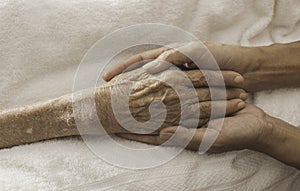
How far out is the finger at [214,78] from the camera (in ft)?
3.68

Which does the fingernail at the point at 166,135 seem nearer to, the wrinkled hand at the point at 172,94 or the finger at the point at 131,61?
the wrinkled hand at the point at 172,94

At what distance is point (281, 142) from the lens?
44.8 inches

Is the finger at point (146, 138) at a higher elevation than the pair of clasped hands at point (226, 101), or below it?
below

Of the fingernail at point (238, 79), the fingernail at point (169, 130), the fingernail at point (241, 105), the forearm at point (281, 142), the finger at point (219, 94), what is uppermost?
the fingernail at point (238, 79)

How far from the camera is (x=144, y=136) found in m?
1.11

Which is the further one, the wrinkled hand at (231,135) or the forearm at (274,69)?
the forearm at (274,69)

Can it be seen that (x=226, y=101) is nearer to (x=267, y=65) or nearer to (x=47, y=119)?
(x=267, y=65)

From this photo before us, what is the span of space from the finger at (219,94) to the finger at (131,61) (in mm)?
130

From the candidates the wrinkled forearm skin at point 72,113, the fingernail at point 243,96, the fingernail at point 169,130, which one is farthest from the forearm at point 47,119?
the fingernail at point 243,96

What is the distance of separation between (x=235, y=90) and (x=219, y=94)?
0.05 metres

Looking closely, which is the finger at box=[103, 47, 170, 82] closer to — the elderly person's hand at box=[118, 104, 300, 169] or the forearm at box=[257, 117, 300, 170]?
the elderly person's hand at box=[118, 104, 300, 169]

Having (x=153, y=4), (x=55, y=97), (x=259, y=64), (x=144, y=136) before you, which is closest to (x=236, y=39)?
(x=259, y=64)

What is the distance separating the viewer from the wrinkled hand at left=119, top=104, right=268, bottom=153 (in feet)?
3.56

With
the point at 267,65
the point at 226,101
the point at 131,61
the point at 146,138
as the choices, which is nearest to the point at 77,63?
the point at 131,61
